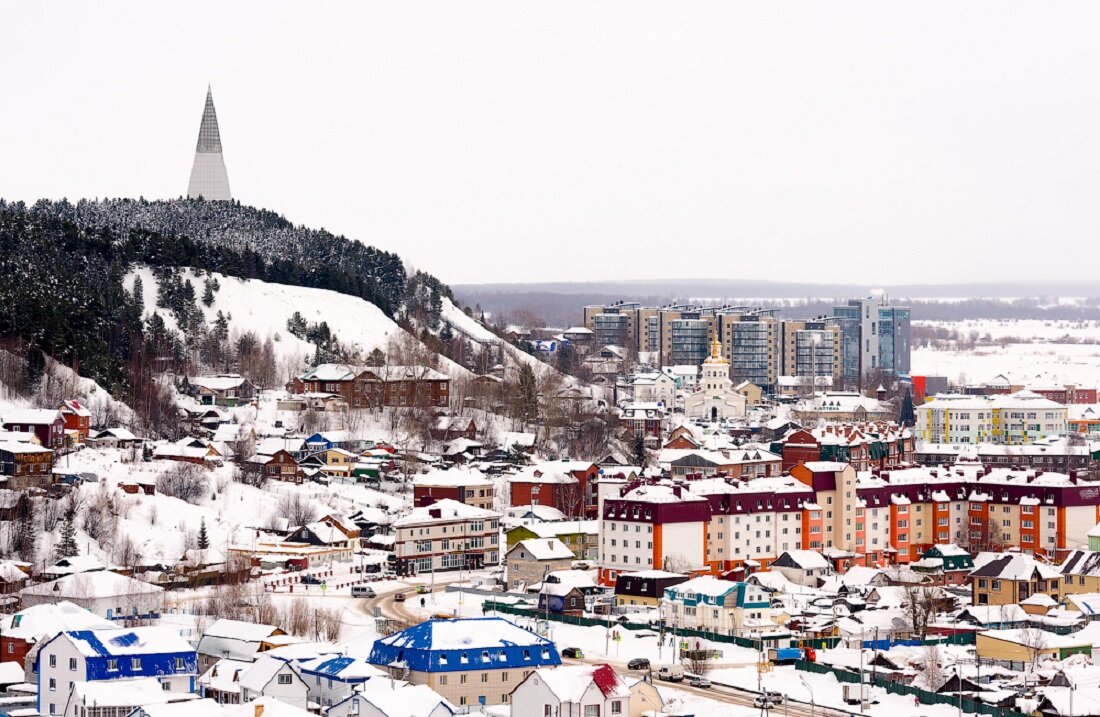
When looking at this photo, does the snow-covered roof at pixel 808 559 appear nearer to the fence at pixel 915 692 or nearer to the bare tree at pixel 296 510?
Answer: the fence at pixel 915 692

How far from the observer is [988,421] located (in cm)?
6744

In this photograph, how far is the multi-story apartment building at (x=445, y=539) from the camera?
39469 mm

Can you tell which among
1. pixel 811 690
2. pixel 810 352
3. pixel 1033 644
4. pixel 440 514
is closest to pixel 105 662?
pixel 811 690

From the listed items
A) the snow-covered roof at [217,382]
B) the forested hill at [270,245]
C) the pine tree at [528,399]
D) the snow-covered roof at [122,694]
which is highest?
the forested hill at [270,245]

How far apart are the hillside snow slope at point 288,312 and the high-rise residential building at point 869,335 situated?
32125 mm

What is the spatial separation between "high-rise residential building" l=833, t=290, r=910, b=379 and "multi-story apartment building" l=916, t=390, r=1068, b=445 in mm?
27713

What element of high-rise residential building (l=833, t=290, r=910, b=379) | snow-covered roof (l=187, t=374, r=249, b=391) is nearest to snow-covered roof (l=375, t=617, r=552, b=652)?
snow-covered roof (l=187, t=374, r=249, b=391)

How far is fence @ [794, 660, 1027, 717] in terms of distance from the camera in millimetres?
26250

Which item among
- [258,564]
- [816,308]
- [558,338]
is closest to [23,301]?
[258,564]

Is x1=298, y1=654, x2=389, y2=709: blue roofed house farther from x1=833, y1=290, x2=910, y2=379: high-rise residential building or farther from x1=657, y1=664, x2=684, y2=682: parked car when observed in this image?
x1=833, y1=290, x2=910, y2=379: high-rise residential building

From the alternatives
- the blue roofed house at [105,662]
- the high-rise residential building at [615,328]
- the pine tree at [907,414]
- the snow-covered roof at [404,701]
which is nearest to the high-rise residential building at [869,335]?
the high-rise residential building at [615,328]

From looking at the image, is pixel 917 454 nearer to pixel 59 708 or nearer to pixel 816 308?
pixel 59 708

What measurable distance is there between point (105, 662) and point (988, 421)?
47.5 metres

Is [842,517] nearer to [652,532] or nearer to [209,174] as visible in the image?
[652,532]
